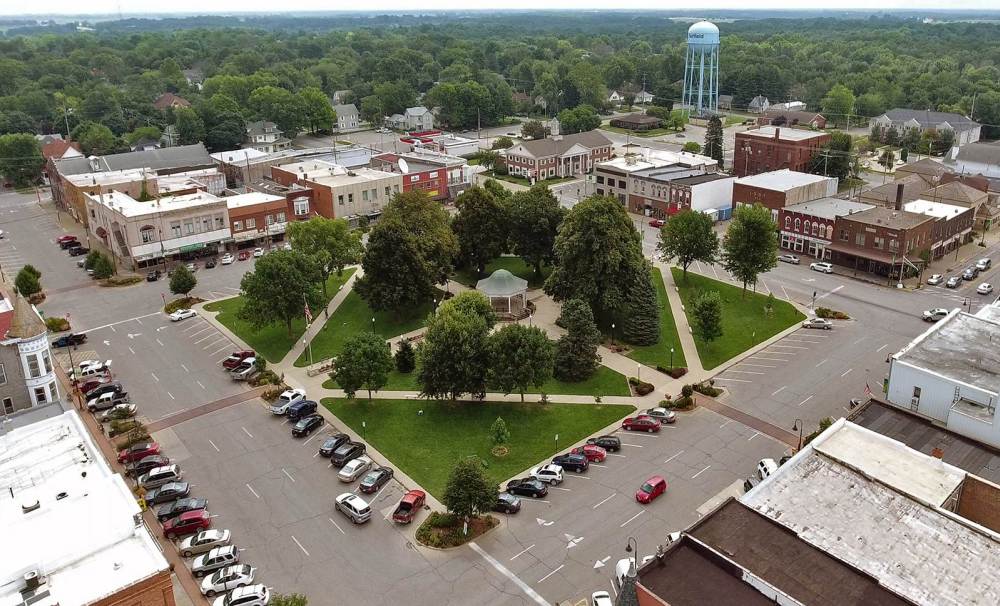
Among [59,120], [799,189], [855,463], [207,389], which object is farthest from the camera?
[59,120]

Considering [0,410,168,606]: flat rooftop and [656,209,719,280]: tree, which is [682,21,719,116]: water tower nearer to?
[656,209,719,280]: tree

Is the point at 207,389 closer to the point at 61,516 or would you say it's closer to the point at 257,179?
the point at 61,516

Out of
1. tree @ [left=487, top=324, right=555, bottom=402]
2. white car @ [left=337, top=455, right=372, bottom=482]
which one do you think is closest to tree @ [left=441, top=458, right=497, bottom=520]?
white car @ [left=337, top=455, right=372, bottom=482]

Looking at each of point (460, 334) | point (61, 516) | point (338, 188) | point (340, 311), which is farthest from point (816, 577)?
point (338, 188)

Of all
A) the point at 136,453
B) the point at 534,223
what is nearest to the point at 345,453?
the point at 136,453

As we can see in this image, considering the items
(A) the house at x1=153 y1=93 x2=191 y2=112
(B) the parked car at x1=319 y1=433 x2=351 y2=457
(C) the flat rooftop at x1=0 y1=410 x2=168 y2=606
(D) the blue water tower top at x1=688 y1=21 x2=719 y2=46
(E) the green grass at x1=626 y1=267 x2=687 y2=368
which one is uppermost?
(D) the blue water tower top at x1=688 y1=21 x2=719 y2=46
